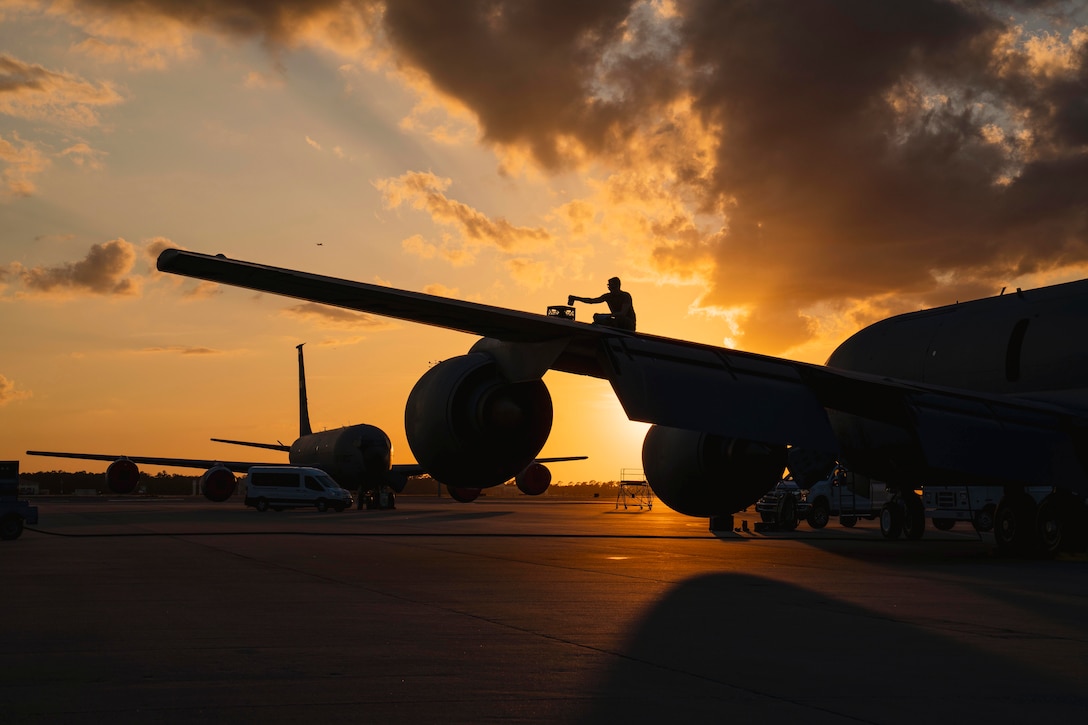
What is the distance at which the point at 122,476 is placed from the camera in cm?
5594

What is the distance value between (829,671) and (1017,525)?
13.1 meters

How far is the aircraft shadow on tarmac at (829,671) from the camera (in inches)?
223

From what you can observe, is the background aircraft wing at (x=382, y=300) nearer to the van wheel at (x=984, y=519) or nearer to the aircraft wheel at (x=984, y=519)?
the aircraft wheel at (x=984, y=519)

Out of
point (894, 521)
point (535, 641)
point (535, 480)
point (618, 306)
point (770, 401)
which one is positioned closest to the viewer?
point (535, 641)

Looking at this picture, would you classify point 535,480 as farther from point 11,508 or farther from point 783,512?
point 11,508

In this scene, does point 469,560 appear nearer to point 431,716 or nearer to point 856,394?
point 856,394

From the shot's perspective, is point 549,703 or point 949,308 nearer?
point 549,703

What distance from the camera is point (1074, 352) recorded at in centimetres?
1697

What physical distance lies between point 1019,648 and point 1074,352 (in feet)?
34.3

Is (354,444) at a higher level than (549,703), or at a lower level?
higher

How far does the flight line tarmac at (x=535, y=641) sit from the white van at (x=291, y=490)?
31738mm

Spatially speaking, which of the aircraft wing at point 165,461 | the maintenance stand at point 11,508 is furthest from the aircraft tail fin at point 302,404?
the maintenance stand at point 11,508

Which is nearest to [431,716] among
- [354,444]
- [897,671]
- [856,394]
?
[897,671]

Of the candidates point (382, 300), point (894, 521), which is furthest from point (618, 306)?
point (894, 521)
